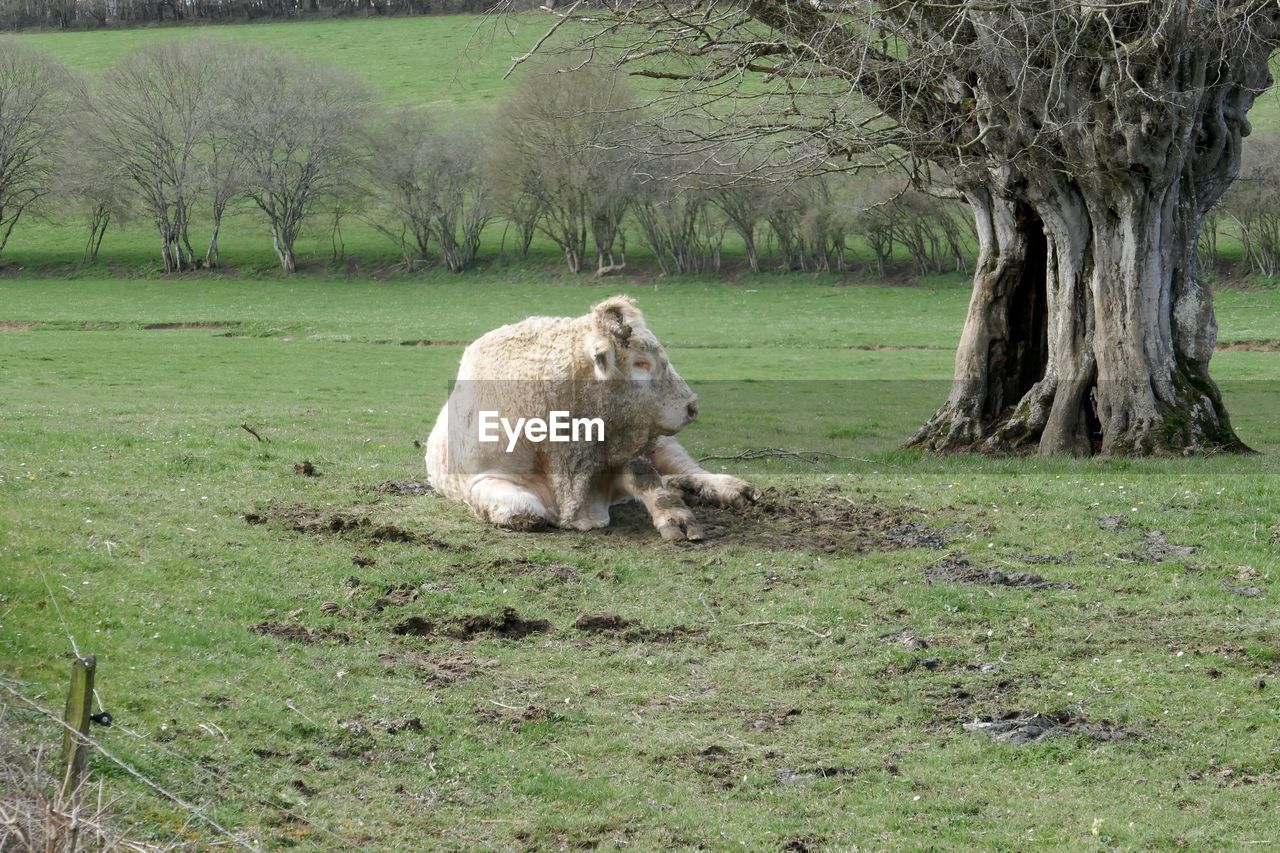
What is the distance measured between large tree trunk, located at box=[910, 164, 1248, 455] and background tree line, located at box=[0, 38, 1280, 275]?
156 feet

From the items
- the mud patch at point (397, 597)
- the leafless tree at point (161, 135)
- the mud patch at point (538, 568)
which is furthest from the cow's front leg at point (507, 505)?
the leafless tree at point (161, 135)

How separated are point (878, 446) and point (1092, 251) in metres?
4.42

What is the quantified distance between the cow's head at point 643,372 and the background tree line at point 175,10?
114 m

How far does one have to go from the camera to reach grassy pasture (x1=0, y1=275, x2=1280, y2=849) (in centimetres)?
602

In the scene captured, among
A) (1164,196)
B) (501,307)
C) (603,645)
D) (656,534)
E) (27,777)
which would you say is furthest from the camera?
(501,307)

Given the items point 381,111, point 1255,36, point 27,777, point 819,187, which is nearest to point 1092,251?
point 1255,36

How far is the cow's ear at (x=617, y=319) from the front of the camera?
35.3 ft

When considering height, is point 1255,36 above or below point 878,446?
above

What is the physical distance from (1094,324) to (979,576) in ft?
22.1

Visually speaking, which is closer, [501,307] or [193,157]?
[501,307]

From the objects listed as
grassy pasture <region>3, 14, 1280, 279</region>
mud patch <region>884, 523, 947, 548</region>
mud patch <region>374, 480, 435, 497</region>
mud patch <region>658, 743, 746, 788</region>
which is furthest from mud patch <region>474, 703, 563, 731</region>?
grassy pasture <region>3, 14, 1280, 279</region>

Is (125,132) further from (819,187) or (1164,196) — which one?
(1164,196)

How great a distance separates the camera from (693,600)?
9.35m

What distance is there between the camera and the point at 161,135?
7344 centimetres
